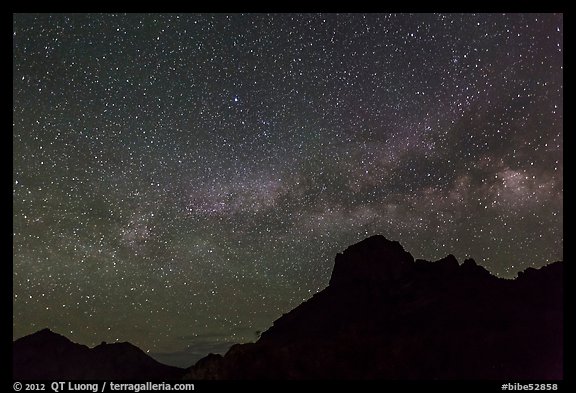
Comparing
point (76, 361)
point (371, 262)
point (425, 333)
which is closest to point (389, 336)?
point (425, 333)

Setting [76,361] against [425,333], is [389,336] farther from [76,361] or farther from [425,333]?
[76,361]

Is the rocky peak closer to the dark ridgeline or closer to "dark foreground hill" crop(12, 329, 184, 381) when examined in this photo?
the dark ridgeline

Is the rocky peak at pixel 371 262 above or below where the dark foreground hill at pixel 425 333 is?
above

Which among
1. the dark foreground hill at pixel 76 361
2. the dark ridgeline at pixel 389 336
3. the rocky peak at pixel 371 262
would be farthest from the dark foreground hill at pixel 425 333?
the dark foreground hill at pixel 76 361

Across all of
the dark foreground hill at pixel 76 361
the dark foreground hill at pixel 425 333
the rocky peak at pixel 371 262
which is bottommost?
the dark foreground hill at pixel 76 361

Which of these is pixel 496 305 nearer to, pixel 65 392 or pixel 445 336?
pixel 445 336

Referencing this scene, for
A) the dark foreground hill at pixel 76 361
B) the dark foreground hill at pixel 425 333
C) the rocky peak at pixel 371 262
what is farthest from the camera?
the rocky peak at pixel 371 262

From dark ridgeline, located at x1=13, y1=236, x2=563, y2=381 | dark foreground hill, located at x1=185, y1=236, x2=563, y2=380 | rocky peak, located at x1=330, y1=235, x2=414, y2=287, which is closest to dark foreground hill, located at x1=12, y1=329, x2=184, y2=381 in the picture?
dark ridgeline, located at x1=13, y1=236, x2=563, y2=381

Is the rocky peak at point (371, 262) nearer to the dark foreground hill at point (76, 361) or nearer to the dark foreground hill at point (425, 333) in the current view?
the dark foreground hill at point (425, 333)
